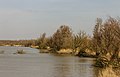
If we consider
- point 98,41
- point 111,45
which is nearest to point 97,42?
point 98,41

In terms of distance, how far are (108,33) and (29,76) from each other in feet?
64.7

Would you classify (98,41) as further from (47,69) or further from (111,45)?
(47,69)

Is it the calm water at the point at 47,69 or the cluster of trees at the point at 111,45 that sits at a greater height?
the cluster of trees at the point at 111,45

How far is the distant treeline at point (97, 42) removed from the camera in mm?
40775

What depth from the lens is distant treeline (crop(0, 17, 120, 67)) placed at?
40775 millimetres

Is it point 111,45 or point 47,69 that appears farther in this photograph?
point 111,45

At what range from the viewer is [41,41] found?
129125 millimetres

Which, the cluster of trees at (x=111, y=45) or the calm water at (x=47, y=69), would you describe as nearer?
the calm water at (x=47, y=69)

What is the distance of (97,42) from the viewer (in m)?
58.8

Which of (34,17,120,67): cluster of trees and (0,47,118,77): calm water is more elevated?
(34,17,120,67): cluster of trees

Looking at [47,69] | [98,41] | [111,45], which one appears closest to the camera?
[47,69]

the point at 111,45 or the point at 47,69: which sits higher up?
the point at 111,45

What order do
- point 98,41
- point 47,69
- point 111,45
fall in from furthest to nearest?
point 98,41 → point 111,45 → point 47,69

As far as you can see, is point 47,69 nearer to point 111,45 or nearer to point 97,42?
Answer: point 111,45
